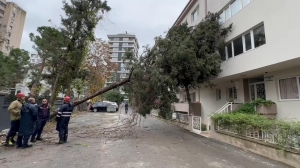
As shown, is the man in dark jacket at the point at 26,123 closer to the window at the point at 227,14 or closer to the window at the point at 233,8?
the window at the point at 233,8

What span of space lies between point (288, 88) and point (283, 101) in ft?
2.29

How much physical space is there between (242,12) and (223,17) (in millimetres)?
2280

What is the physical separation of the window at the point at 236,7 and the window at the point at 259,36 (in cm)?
226

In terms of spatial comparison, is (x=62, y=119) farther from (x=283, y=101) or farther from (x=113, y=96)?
(x=113, y=96)

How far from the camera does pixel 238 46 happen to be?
11391 mm

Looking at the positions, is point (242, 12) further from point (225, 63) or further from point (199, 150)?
point (199, 150)

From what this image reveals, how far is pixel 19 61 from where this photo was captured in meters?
27.8

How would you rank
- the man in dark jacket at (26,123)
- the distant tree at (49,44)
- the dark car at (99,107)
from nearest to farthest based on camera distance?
the man in dark jacket at (26,123), the distant tree at (49,44), the dark car at (99,107)

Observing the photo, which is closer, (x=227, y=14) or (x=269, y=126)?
(x=269, y=126)

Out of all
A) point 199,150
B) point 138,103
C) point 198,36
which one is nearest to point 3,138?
point 138,103

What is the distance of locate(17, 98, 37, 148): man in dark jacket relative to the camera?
6742mm

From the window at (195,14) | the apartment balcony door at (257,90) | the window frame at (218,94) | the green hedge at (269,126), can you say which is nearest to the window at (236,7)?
the apartment balcony door at (257,90)

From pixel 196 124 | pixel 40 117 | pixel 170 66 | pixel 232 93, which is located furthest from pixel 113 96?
pixel 40 117

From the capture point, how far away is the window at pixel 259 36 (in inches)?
371
